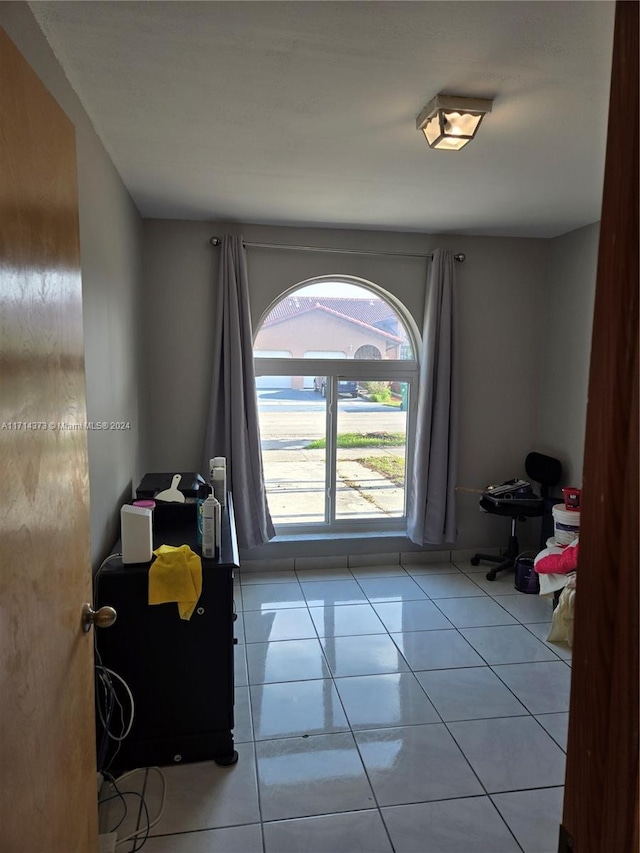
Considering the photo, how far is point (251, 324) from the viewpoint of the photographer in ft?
12.5

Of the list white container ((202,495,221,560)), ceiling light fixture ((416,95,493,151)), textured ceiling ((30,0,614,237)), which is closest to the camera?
textured ceiling ((30,0,614,237))

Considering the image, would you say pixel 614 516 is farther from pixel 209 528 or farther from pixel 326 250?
pixel 326 250

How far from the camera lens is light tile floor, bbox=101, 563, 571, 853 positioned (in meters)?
1.83

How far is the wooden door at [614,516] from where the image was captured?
1.92 feet

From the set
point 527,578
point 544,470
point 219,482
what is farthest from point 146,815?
point 544,470

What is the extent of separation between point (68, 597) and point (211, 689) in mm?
1097

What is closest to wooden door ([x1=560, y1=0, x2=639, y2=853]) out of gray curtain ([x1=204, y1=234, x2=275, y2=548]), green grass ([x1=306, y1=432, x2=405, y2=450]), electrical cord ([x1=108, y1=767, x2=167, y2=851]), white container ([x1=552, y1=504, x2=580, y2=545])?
electrical cord ([x1=108, y1=767, x2=167, y2=851])

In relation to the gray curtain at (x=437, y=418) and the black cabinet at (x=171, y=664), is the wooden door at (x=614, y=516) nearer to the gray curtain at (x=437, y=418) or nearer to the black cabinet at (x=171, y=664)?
the black cabinet at (x=171, y=664)

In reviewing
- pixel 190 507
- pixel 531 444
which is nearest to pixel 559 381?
pixel 531 444

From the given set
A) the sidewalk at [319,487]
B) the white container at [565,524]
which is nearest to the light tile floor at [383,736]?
the white container at [565,524]

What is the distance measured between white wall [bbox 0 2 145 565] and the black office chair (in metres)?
2.56

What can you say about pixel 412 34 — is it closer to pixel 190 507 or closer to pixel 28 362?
pixel 28 362

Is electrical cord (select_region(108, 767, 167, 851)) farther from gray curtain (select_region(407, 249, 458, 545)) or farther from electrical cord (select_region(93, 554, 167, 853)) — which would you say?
gray curtain (select_region(407, 249, 458, 545))

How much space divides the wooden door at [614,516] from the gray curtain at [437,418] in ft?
11.1
